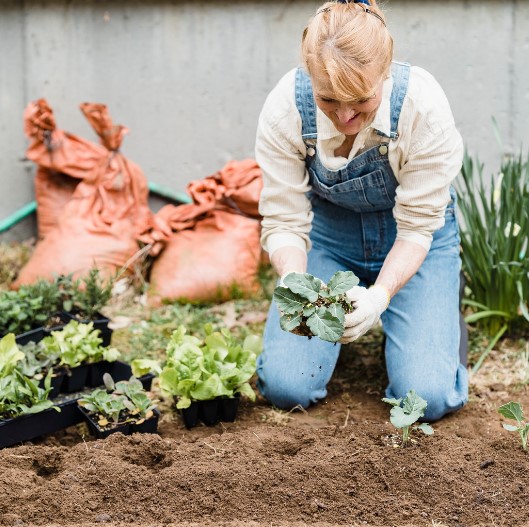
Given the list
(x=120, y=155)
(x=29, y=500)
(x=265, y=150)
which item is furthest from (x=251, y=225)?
(x=29, y=500)

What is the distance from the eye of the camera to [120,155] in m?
3.68

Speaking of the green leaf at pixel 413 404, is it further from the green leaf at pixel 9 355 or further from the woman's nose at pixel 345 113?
the green leaf at pixel 9 355

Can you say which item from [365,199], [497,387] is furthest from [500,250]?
[365,199]

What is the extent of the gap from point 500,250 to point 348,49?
121 cm

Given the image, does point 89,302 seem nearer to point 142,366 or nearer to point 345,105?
point 142,366

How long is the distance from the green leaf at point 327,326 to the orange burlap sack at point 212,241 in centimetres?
144

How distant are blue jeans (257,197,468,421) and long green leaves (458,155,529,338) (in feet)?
0.72

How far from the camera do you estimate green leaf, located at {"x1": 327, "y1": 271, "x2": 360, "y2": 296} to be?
198cm

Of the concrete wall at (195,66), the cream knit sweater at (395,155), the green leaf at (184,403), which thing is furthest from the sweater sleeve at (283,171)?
the concrete wall at (195,66)

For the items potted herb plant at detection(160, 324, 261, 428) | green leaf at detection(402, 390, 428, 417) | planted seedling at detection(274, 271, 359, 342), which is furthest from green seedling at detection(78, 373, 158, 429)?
green leaf at detection(402, 390, 428, 417)

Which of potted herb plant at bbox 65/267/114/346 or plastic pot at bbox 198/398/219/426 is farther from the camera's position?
potted herb plant at bbox 65/267/114/346

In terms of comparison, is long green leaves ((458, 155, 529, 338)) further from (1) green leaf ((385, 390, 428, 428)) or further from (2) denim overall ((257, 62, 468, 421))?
(1) green leaf ((385, 390, 428, 428))

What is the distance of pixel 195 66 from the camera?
12.6ft

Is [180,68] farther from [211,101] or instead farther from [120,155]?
[120,155]
